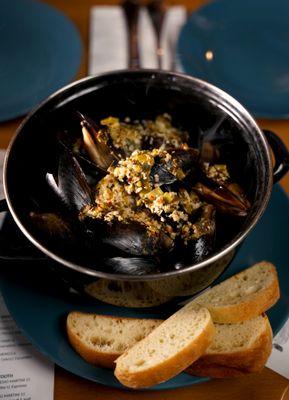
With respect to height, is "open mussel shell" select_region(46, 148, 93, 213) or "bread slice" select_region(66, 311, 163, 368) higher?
"open mussel shell" select_region(46, 148, 93, 213)

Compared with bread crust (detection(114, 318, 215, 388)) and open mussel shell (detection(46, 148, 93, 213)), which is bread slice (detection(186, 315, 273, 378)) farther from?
open mussel shell (detection(46, 148, 93, 213))

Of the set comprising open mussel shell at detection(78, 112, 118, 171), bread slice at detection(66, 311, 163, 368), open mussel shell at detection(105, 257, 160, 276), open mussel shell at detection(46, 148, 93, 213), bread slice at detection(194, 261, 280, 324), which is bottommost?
bread slice at detection(66, 311, 163, 368)

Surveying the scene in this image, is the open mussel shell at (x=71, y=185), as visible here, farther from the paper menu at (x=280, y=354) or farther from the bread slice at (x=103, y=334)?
the paper menu at (x=280, y=354)

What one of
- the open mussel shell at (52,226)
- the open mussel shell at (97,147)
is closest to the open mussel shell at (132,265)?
the open mussel shell at (52,226)

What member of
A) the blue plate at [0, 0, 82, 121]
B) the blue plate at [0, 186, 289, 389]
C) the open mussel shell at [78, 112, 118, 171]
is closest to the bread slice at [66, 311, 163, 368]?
the blue plate at [0, 186, 289, 389]

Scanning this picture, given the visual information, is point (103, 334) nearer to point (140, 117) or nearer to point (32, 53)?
point (140, 117)

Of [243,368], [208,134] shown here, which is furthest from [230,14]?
[243,368]

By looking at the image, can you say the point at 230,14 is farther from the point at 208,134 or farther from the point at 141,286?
the point at 141,286
